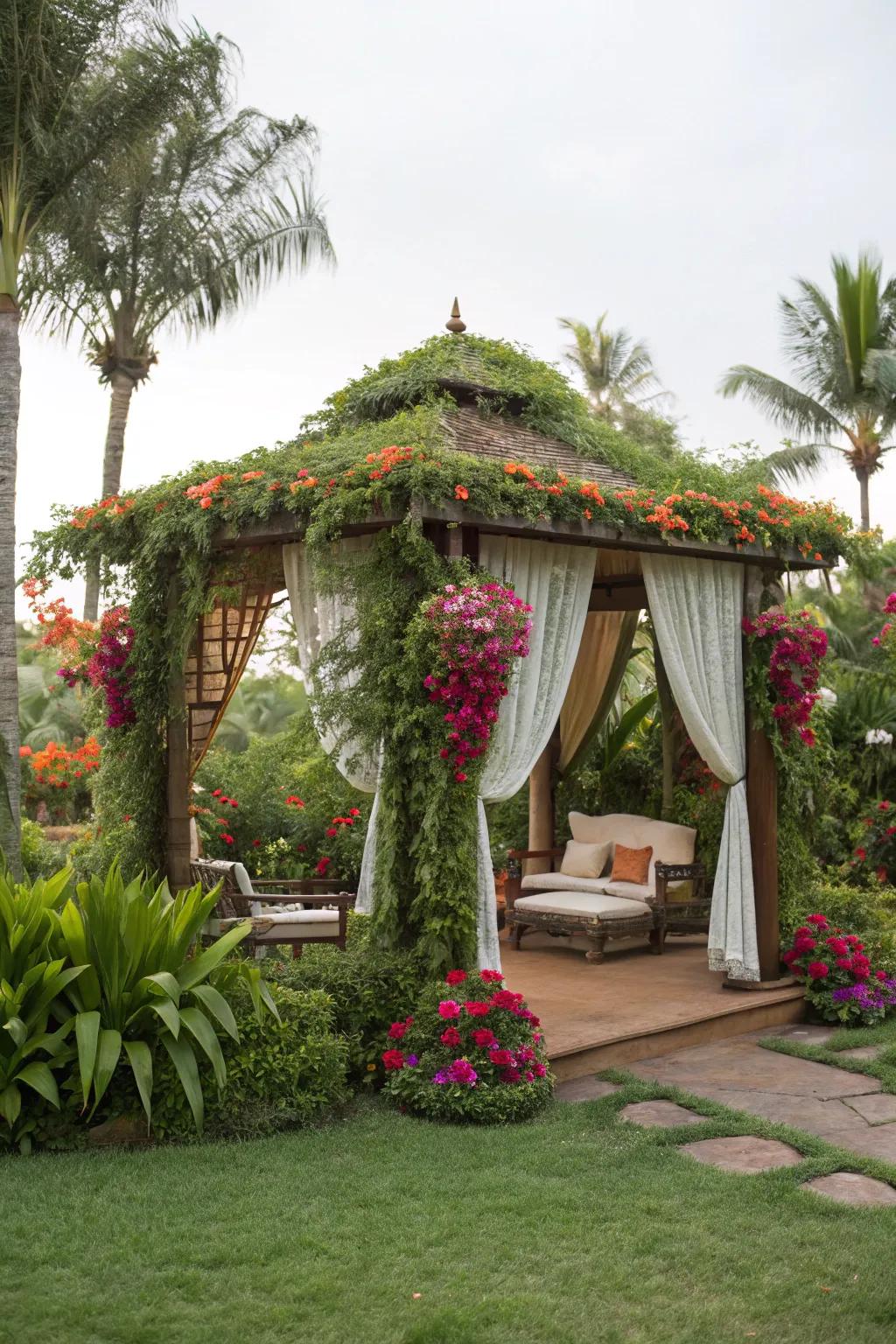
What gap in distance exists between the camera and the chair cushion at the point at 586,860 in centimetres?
972

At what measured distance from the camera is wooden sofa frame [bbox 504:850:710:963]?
8.94 metres

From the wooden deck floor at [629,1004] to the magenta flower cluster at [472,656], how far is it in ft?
5.57

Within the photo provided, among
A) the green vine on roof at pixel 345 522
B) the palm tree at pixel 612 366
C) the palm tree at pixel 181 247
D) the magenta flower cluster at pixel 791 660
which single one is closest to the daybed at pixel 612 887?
the magenta flower cluster at pixel 791 660

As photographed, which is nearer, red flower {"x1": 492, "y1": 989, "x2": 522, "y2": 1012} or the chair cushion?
red flower {"x1": 492, "y1": 989, "x2": 522, "y2": 1012}

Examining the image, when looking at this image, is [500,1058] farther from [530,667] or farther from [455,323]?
[455,323]

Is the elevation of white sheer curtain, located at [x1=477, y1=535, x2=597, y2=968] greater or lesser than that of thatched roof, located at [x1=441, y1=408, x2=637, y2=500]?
lesser

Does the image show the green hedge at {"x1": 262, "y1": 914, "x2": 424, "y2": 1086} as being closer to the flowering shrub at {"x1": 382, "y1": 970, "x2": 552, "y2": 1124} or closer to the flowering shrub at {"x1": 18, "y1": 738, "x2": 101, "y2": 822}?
the flowering shrub at {"x1": 382, "y1": 970, "x2": 552, "y2": 1124}

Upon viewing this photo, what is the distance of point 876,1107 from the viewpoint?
5910 millimetres

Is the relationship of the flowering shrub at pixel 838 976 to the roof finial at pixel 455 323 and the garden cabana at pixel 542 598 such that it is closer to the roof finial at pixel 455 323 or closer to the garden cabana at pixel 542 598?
the garden cabana at pixel 542 598

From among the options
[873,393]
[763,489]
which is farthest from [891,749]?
[873,393]

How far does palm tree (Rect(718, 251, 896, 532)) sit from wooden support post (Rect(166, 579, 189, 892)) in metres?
17.1


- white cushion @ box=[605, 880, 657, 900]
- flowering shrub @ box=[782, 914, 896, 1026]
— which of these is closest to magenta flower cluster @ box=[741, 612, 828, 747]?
flowering shrub @ box=[782, 914, 896, 1026]

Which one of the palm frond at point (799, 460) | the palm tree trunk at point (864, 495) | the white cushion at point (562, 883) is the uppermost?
the palm frond at point (799, 460)

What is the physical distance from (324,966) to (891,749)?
757cm
